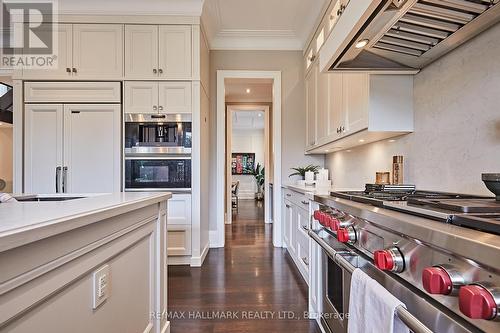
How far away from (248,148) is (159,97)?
25.9 ft

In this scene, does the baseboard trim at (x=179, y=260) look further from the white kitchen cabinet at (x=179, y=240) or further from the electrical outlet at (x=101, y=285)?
the electrical outlet at (x=101, y=285)

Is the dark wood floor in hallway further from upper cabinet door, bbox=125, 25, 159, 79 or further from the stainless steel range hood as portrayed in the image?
upper cabinet door, bbox=125, 25, 159, 79

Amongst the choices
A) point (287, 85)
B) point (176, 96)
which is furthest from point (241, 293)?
point (287, 85)

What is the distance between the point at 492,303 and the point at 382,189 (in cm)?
114

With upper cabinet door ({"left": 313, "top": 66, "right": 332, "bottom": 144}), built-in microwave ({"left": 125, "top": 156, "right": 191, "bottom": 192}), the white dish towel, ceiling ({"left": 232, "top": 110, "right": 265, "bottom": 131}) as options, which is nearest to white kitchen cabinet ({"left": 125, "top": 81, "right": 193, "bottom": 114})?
built-in microwave ({"left": 125, "top": 156, "right": 191, "bottom": 192})

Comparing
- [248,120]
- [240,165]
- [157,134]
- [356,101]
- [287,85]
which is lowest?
[240,165]

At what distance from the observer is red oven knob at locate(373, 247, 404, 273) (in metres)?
0.80

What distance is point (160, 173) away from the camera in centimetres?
308

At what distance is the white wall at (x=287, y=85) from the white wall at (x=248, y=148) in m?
6.86

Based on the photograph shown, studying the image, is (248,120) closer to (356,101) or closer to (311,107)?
(311,107)

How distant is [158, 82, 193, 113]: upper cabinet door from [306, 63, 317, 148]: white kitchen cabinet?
1.43 meters

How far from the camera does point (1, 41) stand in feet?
10.0

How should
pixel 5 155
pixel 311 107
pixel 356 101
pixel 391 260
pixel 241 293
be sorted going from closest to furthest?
pixel 391 260 → pixel 356 101 → pixel 241 293 → pixel 311 107 → pixel 5 155

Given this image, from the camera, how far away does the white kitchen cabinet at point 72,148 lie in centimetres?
302
